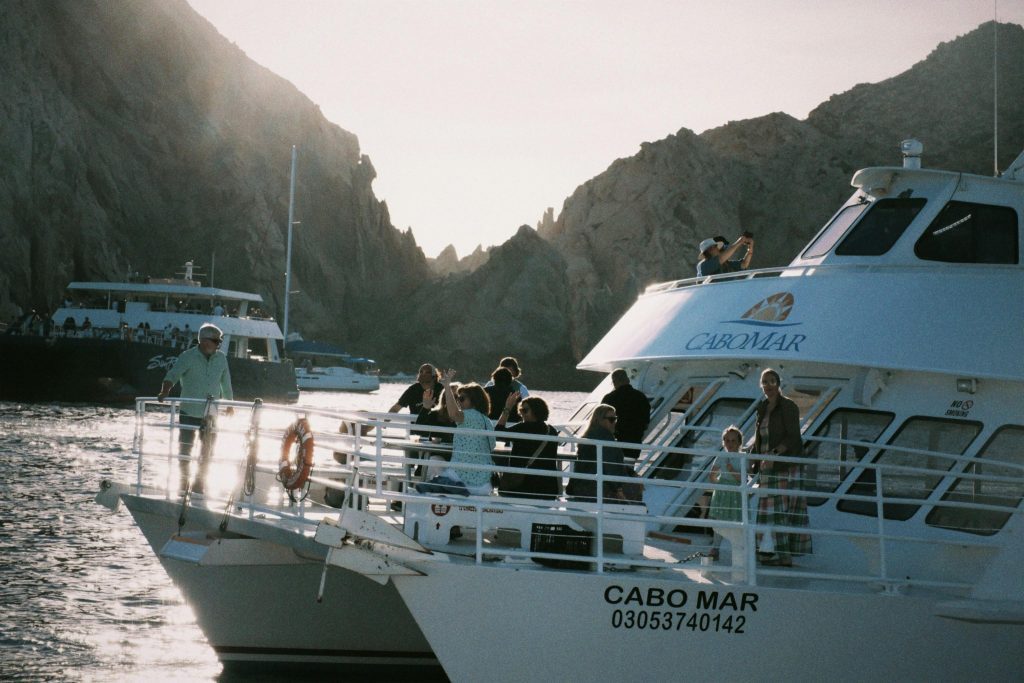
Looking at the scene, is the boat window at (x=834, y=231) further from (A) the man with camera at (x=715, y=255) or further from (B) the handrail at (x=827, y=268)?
(A) the man with camera at (x=715, y=255)

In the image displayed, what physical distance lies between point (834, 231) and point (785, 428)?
2.91 meters

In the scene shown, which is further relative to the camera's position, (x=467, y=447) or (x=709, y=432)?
(x=709, y=432)

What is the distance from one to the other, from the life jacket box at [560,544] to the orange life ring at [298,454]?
176cm

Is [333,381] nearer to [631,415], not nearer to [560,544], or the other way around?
[631,415]

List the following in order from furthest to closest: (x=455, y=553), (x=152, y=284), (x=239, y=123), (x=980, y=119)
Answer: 1. (x=239, y=123)
2. (x=980, y=119)
3. (x=152, y=284)
4. (x=455, y=553)

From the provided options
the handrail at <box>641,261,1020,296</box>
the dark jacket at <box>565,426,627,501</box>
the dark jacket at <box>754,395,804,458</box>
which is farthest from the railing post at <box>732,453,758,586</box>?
the handrail at <box>641,261,1020,296</box>

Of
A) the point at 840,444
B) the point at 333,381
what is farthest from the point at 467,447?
the point at 333,381

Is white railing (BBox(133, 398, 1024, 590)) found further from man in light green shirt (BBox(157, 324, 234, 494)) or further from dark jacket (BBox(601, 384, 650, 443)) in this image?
dark jacket (BBox(601, 384, 650, 443))

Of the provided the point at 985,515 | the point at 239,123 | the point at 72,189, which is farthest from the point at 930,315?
the point at 239,123

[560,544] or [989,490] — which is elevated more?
[989,490]

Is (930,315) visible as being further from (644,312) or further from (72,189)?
(72,189)

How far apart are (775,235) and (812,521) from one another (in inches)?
6817

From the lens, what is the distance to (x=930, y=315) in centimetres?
961

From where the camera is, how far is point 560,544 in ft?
27.3
